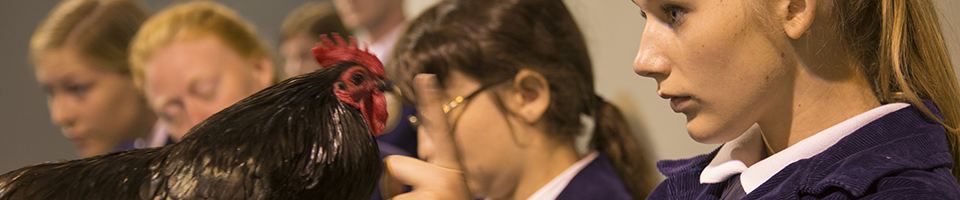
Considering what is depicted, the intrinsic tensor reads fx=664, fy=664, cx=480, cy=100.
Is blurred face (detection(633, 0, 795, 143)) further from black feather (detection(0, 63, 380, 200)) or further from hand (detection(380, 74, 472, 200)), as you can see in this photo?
black feather (detection(0, 63, 380, 200))

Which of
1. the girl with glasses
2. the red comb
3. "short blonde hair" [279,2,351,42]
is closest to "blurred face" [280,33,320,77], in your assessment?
"short blonde hair" [279,2,351,42]

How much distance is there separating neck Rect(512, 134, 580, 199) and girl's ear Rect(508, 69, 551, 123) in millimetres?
60

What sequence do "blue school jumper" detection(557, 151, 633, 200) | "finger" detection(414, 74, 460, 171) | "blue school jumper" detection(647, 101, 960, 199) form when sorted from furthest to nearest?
"blue school jumper" detection(557, 151, 633, 200), "finger" detection(414, 74, 460, 171), "blue school jumper" detection(647, 101, 960, 199)

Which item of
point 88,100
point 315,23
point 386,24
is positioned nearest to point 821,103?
point 386,24

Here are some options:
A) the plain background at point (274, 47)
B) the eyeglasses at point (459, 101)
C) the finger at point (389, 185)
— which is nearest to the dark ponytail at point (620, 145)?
the plain background at point (274, 47)

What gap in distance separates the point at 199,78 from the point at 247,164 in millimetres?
1000

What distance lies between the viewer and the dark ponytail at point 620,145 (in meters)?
1.34

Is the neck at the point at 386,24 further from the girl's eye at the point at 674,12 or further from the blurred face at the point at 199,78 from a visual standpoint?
the girl's eye at the point at 674,12

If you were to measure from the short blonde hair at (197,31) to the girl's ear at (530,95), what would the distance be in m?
0.83

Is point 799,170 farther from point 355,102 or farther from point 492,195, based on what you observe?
point 492,195

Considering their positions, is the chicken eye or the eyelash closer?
the eyelash

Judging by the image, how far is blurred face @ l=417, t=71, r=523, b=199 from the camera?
1.25 m

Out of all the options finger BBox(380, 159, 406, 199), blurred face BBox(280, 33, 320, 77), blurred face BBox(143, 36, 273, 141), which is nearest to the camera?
finger BBox(380, 159, 406, 199)

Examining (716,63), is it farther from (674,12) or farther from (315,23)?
(315,23)
